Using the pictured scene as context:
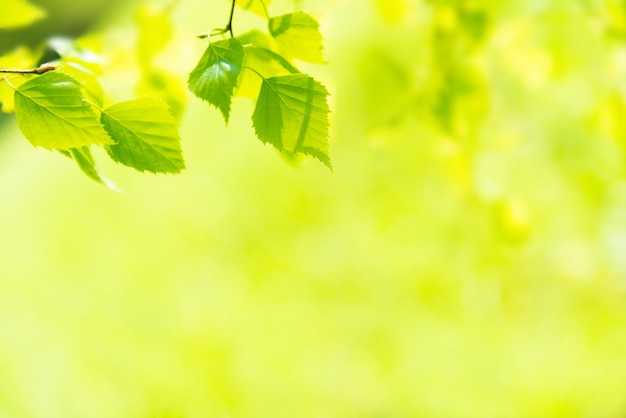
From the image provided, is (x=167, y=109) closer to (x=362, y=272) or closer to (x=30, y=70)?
(x=30, y=70)

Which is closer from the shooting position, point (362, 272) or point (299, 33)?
point (299, 33)

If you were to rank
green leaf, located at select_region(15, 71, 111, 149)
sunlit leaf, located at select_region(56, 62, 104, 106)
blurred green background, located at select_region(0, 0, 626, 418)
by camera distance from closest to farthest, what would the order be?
1. green leaf, located at select_region(15, 71, 111, 149)
2. sunlit leaf, located at select_region(56, 62, 104, 106)
3. blurred green background, located at select_region(0, 0, 626, 418)

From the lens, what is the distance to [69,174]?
3291 millimetres

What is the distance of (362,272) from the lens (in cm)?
241

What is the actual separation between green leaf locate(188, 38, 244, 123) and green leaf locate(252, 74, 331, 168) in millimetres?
23

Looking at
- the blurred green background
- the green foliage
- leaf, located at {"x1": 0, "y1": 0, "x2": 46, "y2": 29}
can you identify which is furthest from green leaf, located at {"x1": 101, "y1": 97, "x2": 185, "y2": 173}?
the blurred green background

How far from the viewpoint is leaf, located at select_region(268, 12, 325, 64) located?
1.68 feet

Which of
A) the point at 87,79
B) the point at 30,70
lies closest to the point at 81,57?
the point at 87,79

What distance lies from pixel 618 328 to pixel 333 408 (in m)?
1.07

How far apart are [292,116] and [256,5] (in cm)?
12

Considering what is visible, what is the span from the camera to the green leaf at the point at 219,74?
1.44ft

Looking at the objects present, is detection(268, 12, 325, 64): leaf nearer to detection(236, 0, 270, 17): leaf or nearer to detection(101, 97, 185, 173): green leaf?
detection(236, 0, 270, 17): leaf

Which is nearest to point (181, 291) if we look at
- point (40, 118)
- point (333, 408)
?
point (333, 408)

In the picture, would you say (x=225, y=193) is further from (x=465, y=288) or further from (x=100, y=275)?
(x=465, y=288)
